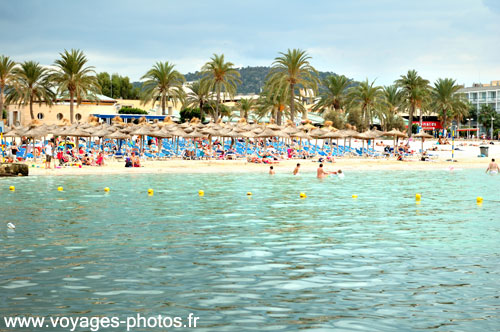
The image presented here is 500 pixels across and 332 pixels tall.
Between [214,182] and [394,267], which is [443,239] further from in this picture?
[214,182]

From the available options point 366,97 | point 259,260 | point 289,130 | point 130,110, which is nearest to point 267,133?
point 289,130

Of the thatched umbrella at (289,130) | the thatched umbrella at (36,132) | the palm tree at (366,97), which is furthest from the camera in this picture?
the palm tree at (366,97)

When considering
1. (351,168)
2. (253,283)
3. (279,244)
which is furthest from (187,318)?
(351,168)

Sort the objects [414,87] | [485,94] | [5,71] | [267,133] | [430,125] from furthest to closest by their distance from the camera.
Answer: [485,94] → [430,125] → [414,87] → [5,71] → [267,133]

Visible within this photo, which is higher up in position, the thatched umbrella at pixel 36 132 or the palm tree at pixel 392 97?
the palm tree at pixel 392 97

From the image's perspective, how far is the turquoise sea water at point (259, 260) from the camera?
7195 millimetres

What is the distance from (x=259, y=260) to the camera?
10203mm

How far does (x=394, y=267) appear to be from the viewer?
9.69 metres

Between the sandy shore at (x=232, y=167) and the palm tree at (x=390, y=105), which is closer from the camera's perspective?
the sandy shore at (x=232, y=167)

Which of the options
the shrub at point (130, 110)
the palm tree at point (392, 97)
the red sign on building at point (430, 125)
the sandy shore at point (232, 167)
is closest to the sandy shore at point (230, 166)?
the sandy shore at point (232, 167)

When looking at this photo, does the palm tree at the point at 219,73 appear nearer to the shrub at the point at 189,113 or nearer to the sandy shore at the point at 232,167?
the shrub at the point at 189,113

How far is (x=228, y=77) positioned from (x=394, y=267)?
51.1 metres

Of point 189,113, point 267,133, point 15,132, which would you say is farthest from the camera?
point 189,113

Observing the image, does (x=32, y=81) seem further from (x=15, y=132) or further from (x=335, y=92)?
(x=335, y=92)
